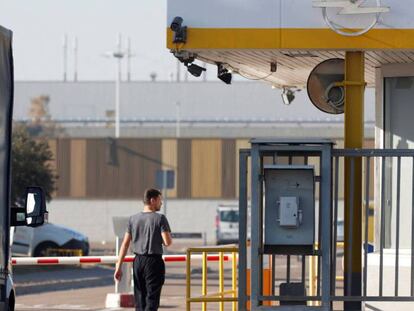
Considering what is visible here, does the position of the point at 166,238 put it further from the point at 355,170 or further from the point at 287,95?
the point at 287,95

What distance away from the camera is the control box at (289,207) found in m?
11.3

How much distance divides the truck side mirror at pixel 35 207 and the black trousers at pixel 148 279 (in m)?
4.87

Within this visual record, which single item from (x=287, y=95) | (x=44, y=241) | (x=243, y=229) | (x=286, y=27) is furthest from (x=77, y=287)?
(x=243, y=229)

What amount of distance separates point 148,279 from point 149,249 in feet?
1.12

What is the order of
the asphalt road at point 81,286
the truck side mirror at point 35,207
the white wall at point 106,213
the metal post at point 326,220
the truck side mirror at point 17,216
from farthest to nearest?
the white wall at point 106,213
the asphalt road at point 81,286
the metal post at point 326,220
the truck side mirror at point 17,216
the truck side mirror at point 35,207

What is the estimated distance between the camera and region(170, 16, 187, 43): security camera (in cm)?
1240

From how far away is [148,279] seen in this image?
15281 mm

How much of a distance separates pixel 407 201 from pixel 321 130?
64.6 meters

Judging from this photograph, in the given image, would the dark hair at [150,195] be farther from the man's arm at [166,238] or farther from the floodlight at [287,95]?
the floodlight at [287,95]

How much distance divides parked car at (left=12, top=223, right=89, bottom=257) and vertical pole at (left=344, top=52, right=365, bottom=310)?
81.4 feet

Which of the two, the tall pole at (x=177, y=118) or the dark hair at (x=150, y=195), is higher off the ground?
the tall pole at (x=177, y=118)

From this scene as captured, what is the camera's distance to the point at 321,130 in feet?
256

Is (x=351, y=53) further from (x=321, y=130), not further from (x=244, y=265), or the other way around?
(x=321, y=130)

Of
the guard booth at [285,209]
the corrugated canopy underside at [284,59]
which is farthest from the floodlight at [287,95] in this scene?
the guard booth at [285,209]
